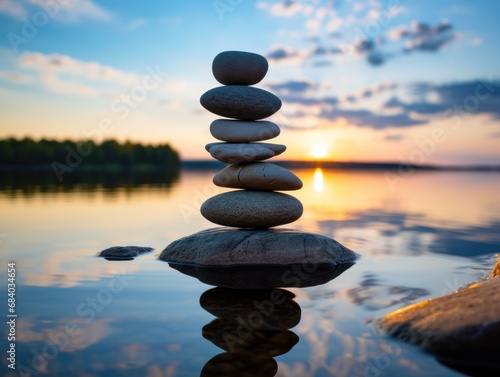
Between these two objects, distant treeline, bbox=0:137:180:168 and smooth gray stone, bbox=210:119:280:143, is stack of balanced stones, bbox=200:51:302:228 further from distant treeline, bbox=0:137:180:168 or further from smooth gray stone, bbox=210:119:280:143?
distant treeline, bbox=0:137:180:168

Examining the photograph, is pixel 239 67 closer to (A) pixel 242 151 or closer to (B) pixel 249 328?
(A) pixel 242 151

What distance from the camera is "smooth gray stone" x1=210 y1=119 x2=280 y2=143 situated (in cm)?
1308

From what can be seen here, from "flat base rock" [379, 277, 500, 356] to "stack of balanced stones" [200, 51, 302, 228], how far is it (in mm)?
5812

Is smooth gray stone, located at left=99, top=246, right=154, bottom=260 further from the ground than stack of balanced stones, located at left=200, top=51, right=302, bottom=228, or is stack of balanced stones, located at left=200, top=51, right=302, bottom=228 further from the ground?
stack of balanced stones, located at left=200, top=51, right=302, bottom=228

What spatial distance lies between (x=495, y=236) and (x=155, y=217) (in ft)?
41.9

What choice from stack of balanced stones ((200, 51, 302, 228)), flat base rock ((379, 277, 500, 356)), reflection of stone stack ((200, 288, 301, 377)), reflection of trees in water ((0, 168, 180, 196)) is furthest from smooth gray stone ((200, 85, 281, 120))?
reflection of trees in water ((0, 168, 180, 196))

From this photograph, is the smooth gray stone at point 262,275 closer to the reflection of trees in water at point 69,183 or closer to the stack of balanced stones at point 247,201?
the stack of balanced stones at point 247,201

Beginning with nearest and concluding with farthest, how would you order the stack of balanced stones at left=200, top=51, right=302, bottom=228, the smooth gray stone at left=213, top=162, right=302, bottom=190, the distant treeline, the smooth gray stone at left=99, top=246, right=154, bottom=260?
1. the smooth gray stone at left=99, top=246, right=154, bottom=260
2. the stack of balanced stones at left=200, top=51, right=302, bottom=228
3. the smooth gray stone at left=213, top=162, right=302, bottom=190
4. the distant treeline

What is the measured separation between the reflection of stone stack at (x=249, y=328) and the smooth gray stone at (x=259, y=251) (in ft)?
7.02

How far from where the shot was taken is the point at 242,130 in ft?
42.9

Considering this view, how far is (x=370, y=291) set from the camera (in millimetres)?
9383

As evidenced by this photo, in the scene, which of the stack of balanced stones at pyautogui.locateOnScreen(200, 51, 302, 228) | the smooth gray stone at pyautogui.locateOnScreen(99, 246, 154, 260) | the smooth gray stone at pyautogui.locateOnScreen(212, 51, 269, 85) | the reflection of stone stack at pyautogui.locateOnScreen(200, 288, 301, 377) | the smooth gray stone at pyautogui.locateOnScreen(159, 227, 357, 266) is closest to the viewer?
the reflection of stone stack at pyautogui.locateOnScreen(200, 288, 301, 377)

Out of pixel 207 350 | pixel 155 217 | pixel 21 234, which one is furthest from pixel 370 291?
pixel 155 217

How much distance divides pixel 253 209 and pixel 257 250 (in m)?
1.22
